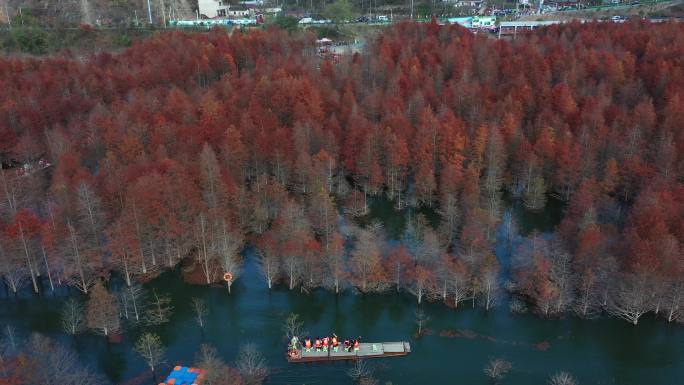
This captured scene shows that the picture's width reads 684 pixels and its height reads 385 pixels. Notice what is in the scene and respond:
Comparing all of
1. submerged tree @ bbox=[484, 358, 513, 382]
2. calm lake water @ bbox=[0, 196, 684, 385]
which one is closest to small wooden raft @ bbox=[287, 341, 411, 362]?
calm lake water @ bbox=[0, 196, 684, 385]

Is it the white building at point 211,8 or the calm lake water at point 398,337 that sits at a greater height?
the white building at point 211,8

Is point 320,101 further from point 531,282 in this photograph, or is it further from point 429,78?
point 531,282

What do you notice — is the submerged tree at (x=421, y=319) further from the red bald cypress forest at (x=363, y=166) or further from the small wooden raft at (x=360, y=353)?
the small wooden raft at (x=360, y=353)

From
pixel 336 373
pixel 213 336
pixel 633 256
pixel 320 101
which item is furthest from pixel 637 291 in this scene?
pixel 320 101

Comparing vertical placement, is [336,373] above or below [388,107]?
below

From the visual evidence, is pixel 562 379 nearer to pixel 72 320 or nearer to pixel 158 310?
pixel 158 310

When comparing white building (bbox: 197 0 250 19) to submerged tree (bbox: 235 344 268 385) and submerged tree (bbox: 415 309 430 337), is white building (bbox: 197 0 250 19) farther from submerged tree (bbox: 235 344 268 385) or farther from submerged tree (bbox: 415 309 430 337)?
submerged tree (bbox: 235 344 268 385)

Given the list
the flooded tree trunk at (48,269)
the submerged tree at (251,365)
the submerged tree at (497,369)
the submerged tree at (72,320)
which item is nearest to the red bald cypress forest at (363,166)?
the flooded tree trunk at (48,269)
